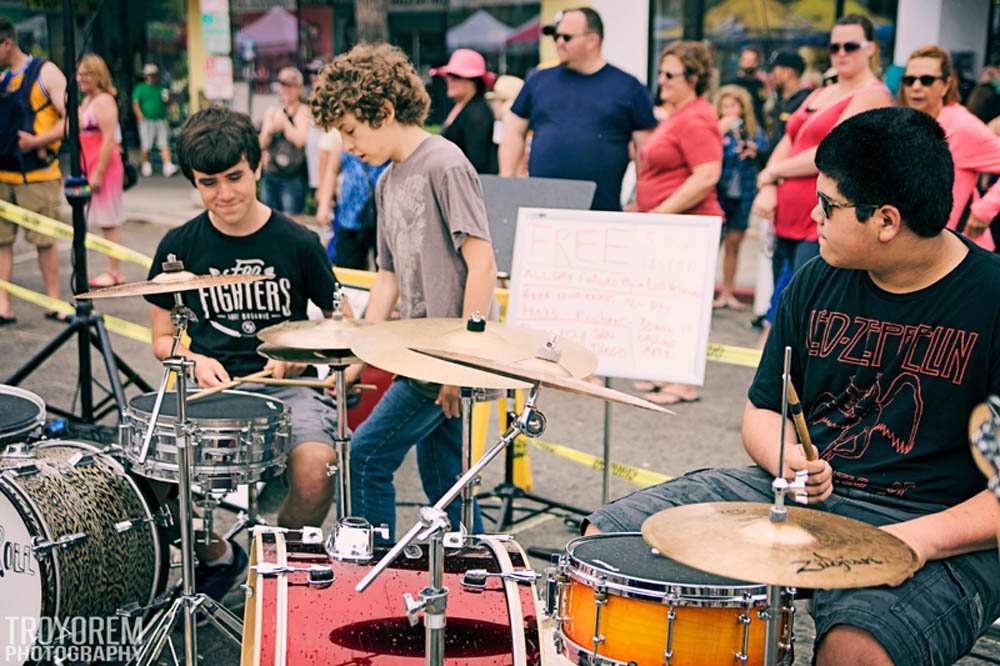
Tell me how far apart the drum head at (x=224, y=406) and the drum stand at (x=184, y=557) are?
0.55 feet

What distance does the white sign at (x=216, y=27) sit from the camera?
38.4 ft

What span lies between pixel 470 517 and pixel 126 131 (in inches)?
673

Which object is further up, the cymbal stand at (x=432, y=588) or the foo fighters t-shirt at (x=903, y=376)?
the foo fighters t-shirt at (x=903, y=376)

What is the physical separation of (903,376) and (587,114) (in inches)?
133

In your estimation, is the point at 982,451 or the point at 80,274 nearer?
the point at 982,451

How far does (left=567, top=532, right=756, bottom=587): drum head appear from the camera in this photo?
237 centimetres

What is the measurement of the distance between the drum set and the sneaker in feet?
0.79

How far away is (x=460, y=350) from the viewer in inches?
103

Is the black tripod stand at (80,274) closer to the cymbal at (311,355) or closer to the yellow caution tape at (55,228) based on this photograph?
the yellow caution tape at (55,228)

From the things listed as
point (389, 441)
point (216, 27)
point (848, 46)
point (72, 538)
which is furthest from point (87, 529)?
point (216, 27)

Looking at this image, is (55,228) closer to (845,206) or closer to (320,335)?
(320,335)

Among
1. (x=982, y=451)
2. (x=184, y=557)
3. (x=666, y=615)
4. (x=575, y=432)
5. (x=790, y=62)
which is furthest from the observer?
(x=790, y=62)

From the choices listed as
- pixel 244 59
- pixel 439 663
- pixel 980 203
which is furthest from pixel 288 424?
pixel 244 59

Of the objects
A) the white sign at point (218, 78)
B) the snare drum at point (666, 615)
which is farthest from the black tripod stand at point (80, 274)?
the white sign at point (218, 78)
